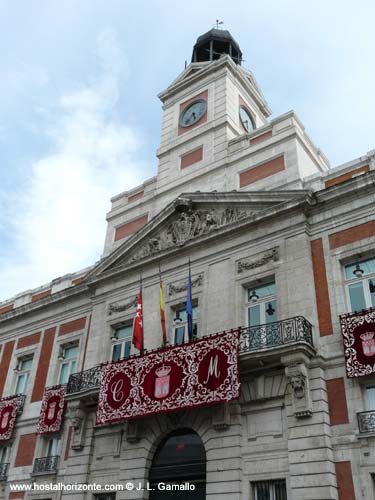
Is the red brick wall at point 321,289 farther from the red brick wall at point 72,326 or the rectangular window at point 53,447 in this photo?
the rectangular window at point 53,447

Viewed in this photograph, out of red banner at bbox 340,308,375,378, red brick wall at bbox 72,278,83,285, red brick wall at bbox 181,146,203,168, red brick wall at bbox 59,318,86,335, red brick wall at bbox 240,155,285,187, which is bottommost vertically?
red banner at bbox 340,308,375,378

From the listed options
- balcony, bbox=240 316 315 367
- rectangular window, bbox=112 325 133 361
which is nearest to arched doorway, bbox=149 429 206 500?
balcony, bbox=240 316 315 367

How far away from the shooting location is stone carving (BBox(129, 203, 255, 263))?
17.0 m

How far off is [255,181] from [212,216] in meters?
1.94

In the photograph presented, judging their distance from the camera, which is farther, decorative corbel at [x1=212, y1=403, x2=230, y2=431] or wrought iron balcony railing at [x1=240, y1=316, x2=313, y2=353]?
decorative corbel at [x1=212, y1=403, x2=230, y2=431]

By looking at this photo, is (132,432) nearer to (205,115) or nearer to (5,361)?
(5,361)

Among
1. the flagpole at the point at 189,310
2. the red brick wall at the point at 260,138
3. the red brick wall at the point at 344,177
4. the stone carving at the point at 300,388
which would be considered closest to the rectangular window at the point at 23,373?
the flagpole at the point at 189,310

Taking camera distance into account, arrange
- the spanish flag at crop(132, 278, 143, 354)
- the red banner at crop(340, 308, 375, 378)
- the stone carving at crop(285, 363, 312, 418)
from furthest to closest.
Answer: the spanish flag at crop(132, 278, 143, 354), the stone carving at crop(285, 363, 312, 418), the red banner at crop(340, 308, 375, 378)

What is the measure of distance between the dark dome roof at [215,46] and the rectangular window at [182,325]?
49.2 ft

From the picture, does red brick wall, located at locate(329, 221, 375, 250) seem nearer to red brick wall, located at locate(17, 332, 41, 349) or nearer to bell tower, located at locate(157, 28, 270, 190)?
bell tower, located at locate(157, 28, 270, 190)

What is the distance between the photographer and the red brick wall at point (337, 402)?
12.3 meters

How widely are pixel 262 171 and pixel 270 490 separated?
32.1ft

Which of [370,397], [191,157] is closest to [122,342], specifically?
[191,157]

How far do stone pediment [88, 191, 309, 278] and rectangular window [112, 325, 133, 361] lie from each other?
2188 mm
